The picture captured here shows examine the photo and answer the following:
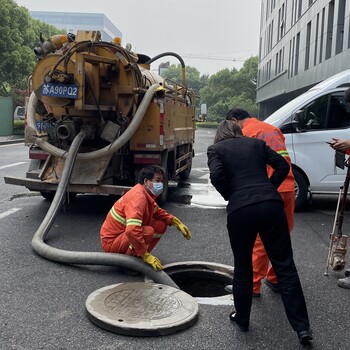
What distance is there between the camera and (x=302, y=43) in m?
29.9

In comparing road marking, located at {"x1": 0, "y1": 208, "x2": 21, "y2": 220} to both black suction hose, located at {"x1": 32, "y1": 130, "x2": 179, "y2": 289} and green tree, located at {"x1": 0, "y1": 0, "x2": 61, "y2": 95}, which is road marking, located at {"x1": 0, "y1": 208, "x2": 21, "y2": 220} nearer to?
black suction hose, located at {"x1": 32, "y1": 130, "x2": 179, "y2": 289}

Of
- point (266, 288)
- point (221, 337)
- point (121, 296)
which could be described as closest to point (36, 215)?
point (121, 296)

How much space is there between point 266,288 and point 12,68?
2817cm

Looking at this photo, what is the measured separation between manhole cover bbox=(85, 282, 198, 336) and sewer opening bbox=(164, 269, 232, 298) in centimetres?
55

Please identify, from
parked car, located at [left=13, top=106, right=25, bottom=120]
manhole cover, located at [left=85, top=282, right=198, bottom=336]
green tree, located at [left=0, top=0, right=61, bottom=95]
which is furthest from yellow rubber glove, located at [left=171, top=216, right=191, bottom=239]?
parked car, located at [left=13, top=106, right=25, bottom=120]

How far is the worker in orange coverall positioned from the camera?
14.1ft

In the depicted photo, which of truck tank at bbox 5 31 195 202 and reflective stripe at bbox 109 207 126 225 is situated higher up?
truck tank at bbox 5 31 195 202

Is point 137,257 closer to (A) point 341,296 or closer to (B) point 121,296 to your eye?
(B) point 121,296

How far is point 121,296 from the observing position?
4211 millimetres

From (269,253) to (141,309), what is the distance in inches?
44.9

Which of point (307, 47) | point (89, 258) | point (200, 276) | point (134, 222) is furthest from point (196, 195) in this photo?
point (307, 47)

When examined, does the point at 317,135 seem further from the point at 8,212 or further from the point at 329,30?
the point at 329,30

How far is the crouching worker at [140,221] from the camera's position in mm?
4566

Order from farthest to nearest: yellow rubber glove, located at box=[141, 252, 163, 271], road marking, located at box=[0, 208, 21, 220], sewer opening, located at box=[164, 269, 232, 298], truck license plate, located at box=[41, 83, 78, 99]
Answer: road marking, located at box=[0, 208, 21, 220] < truck license plate, located at box=[41, 83, 78, 99] < sewer opening, located at box=[164, 269, 232, 298] < yellow rubber glove, located at box=[141, 252, 163, 271]
